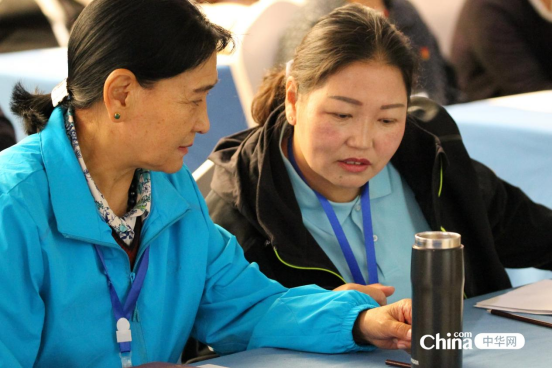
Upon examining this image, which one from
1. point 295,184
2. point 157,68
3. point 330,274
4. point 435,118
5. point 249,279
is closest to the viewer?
point 157,68

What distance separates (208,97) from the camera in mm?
2895

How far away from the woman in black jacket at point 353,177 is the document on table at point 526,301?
24 cm

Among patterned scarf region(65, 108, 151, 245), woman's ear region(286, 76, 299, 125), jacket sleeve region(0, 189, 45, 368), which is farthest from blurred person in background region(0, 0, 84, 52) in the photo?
jacket sleeve region(0, 189, 45, 368)

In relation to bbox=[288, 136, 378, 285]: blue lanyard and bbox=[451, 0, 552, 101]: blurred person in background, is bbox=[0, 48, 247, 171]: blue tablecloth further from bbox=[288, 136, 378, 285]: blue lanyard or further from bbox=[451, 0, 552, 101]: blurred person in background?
bbox=[451, 0, 552, 101]: blurred person in background

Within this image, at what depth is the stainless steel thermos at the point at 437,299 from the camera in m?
1.08

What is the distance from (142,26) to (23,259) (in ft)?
1.35

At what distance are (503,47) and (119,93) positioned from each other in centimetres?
365

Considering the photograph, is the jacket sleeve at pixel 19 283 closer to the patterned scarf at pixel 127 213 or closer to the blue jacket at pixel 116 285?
the blue jacket at pixel 116 285

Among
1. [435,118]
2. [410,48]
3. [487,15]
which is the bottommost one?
→ [435,118]

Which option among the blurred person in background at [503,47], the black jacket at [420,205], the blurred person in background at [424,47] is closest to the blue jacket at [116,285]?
the black jacket at [420,205]

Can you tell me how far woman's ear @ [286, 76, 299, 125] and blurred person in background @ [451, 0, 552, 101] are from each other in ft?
9.62

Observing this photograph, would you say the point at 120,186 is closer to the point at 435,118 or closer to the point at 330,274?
the point at 330,274

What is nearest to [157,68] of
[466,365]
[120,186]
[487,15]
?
[120,186]

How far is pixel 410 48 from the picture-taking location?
6.17 feet
